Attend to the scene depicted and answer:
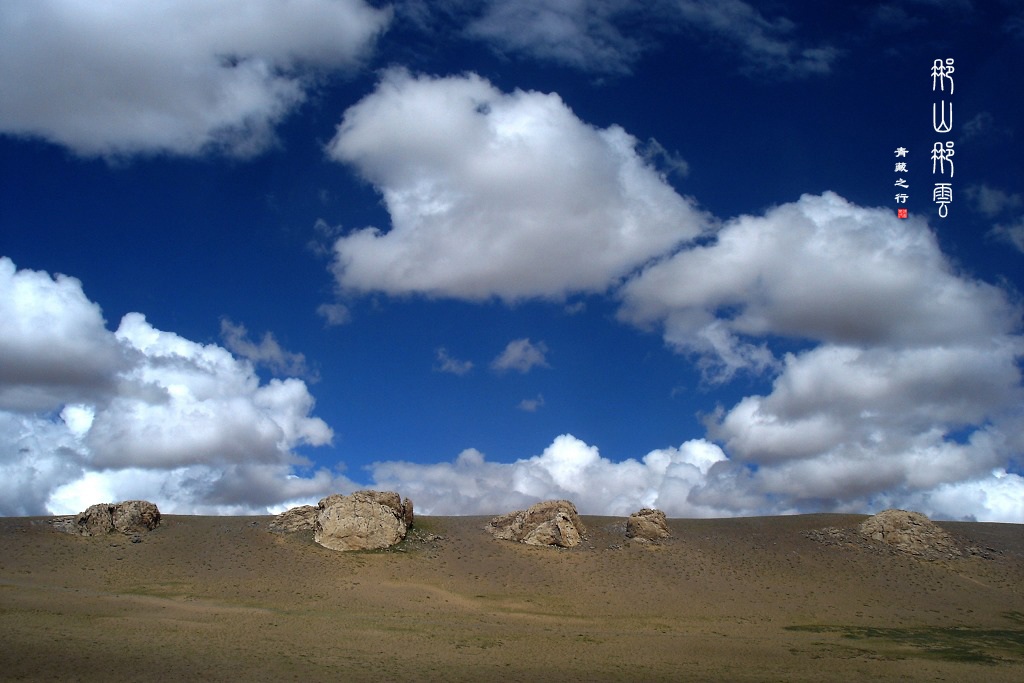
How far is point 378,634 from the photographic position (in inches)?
1497

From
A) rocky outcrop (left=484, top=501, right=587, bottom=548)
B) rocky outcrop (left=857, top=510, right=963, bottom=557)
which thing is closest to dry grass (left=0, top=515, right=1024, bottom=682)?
rocky outcrop (left=484, top=501, right=587, bottom=548)

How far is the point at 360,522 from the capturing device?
6569 cm

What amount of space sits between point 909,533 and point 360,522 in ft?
188

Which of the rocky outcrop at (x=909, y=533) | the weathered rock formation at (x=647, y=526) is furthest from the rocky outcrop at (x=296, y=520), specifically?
the rocky outcrop at (x=909, y=533)

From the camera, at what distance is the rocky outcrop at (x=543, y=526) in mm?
68812

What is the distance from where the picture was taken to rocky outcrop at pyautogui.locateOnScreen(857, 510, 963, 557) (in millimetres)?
71188

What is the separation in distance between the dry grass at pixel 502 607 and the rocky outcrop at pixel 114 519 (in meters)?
1.56

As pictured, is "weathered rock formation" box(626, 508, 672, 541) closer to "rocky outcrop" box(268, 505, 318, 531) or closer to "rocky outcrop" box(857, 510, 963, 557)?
"rocky outcrop" box(857, 510, 963, 557)

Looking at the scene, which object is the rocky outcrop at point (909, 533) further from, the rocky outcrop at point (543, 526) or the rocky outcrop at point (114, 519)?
the rocky outcrop at point (114, 519)

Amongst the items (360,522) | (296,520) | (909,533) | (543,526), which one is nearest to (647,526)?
(543,526)

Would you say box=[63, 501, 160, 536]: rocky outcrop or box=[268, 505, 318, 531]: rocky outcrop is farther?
box=[268, 505, 318, 531]: rocky outcrop

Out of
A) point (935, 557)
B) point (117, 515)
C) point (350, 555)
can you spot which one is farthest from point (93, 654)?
point (935, 557)

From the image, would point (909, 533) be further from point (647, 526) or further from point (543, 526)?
point (543, 526)

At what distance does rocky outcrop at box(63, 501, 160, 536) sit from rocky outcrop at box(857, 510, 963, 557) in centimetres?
7354
